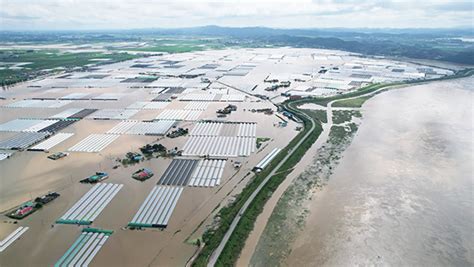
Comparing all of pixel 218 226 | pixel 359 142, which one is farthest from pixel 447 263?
pixel 359 142

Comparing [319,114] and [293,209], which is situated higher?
[319,114]

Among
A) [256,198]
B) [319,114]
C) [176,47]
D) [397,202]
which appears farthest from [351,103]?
[176,47]

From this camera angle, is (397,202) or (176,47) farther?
(176,47)

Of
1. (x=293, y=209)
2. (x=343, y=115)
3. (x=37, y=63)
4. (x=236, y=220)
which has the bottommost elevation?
(x=293, y=209)

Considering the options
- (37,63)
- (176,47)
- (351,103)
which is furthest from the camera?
(176,47)

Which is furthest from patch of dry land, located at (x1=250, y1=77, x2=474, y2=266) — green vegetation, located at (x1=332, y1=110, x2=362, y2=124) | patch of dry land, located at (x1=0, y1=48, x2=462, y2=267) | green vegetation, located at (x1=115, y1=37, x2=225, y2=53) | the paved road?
green vegetation, located at (x1=115, y1=37, x2=225, y2=53)

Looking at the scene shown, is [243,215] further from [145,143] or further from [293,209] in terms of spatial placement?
[145,143]

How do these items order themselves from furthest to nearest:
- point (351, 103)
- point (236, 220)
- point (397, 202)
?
point (351, 103) → point (397, 202) → point (236, 220)

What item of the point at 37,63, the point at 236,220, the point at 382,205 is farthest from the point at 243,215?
the point at 37,63
